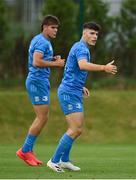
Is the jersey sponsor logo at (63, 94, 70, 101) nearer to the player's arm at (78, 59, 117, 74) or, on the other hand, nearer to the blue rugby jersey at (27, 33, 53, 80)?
the player's arm at (78, 59, 117, 74)

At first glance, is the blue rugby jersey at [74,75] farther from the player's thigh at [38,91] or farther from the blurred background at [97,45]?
the blurred background at [97,45]

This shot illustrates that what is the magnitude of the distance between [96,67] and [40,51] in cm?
184

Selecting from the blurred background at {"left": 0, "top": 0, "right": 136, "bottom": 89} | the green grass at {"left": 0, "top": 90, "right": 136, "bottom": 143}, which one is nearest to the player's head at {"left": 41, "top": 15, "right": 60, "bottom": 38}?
the green grass at {"left": 0, "top": 90, "right": 136, "bottom": 143}

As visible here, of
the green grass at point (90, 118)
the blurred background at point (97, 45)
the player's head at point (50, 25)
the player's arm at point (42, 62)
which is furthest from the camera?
the blurred background at point (97, 45)

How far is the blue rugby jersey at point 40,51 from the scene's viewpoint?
1364cm

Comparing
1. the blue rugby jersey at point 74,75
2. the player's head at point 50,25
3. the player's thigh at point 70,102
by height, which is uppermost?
the player's head at point 50,25

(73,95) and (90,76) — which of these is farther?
(90,76)

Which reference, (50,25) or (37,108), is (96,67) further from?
(37,108)

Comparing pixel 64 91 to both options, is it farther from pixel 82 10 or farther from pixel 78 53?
pixel 82 10

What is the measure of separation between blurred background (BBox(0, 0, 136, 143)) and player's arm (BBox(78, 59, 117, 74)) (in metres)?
12.5

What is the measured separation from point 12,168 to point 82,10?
15.6 metres

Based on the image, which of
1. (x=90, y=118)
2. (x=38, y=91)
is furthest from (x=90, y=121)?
(x=38, y=91)

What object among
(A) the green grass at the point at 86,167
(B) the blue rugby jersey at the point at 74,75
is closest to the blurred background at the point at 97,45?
(A) the green grass at the point at 86,167

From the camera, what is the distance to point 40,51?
13.6m
